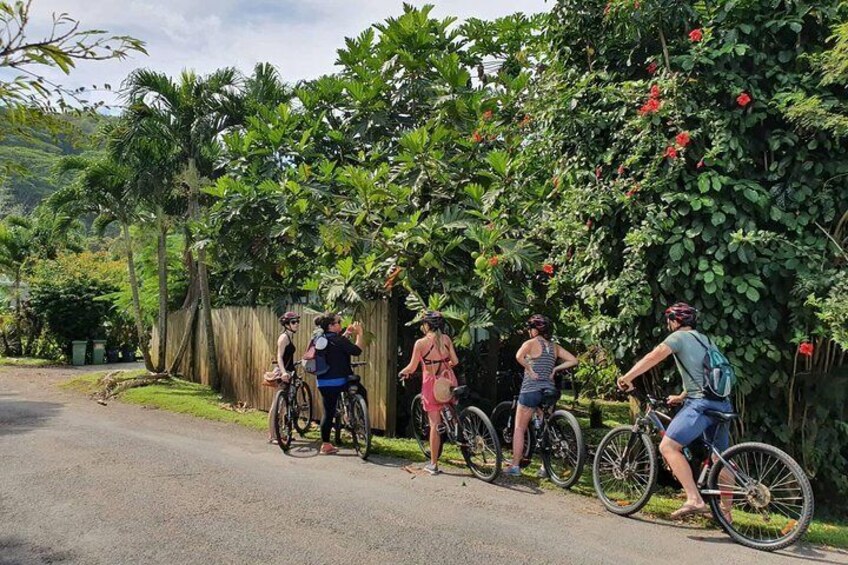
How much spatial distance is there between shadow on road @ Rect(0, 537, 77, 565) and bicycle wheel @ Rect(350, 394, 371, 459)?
3576 mm

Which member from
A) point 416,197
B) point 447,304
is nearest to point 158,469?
point 447,304

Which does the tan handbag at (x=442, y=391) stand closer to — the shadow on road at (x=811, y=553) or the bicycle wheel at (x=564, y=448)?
the bicycle wheel at (x=564, y=448)

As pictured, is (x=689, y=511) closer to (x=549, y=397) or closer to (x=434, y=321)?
(x=549, y=397)

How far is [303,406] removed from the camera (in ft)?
29.6

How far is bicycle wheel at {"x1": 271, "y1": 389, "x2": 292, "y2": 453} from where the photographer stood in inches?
317

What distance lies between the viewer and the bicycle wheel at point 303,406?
8.88 meters

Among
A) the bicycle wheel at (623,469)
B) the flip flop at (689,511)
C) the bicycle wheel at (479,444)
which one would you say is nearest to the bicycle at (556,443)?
the bicycle wheel at (623,469)

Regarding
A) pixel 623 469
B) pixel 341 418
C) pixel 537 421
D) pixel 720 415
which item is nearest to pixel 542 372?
pixel 537 421

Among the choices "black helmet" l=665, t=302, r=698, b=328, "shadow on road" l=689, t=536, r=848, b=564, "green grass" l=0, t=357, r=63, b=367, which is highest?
"black helmet" l=665, t=302, r=698, b=328

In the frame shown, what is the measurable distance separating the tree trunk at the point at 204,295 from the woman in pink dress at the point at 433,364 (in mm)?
7896

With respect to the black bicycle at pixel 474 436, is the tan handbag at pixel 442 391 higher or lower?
higher

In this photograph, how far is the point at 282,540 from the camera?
15.7ft

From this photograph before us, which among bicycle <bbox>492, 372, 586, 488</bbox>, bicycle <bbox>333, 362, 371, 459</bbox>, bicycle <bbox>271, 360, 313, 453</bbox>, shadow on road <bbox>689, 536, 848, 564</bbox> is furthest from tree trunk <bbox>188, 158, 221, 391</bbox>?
shadow on road <bbox>689, 536, 848, 564</bbox>

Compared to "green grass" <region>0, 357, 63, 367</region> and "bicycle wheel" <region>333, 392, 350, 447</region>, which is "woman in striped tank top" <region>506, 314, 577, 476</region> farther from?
"green grass" <region>0, 357, 63, 367</region>
